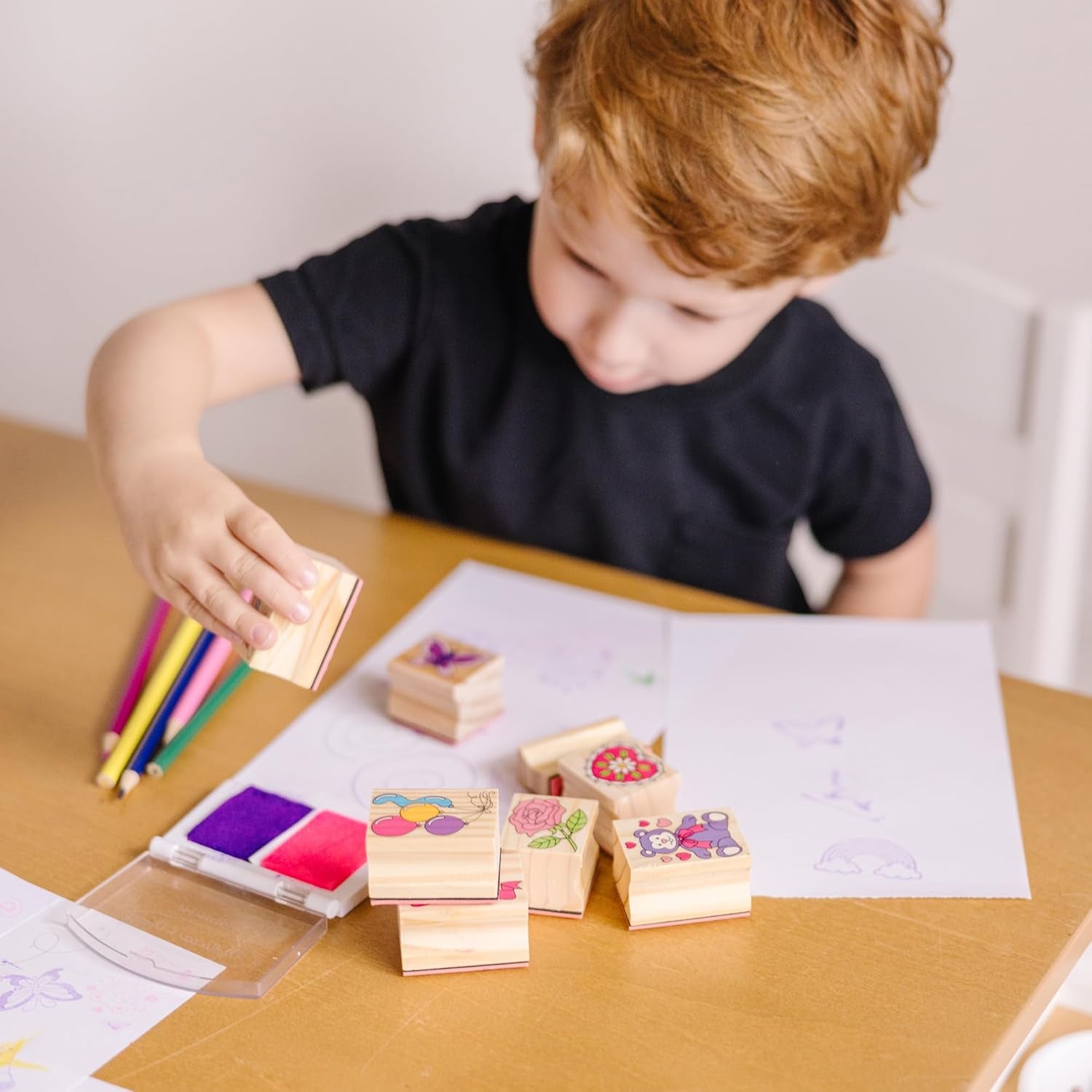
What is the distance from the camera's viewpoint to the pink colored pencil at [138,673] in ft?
1.98

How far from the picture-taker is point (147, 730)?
0.60m

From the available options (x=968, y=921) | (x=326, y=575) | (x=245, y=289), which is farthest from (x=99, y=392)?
(x=968, y=921)

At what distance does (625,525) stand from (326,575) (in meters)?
0.40

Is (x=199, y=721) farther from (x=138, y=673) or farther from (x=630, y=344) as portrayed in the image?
(x=630, y=344)

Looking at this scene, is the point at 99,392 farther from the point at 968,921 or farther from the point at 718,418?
the point at 968,921

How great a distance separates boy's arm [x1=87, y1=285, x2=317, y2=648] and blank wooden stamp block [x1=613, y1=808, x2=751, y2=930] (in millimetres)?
169

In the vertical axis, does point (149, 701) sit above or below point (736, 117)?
below

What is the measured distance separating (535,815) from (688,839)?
0.20 ft

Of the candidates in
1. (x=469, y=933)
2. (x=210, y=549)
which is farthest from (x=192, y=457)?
(x=469, y=933)

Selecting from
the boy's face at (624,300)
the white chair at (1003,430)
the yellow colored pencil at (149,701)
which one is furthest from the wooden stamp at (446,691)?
the white chair at (1003,430)

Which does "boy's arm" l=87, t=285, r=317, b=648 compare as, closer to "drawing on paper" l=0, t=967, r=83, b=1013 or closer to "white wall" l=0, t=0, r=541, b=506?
"drawing on paper" l=0, t=967, r=83, b=1013

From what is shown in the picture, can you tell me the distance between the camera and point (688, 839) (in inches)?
20.1

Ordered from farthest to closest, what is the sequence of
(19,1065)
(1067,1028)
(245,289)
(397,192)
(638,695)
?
(397,192), (245,289), (638,695), (1067,1028), (19,1065)

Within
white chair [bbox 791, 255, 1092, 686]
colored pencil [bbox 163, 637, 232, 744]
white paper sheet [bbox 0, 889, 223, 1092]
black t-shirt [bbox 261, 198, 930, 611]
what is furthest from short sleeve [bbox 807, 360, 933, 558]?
white paper sheet [bbox 0, 889, 223, 1092]
